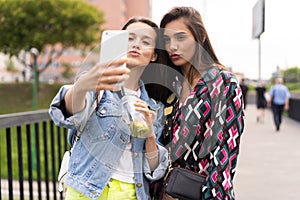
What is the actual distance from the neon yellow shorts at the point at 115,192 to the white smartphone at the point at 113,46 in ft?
1.60

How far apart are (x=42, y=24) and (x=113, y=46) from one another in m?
27.9

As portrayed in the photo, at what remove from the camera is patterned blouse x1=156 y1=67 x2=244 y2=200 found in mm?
1513

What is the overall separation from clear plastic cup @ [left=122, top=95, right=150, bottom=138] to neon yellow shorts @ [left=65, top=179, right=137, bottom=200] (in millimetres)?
190

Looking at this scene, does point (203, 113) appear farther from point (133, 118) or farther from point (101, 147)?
point (101, 147)

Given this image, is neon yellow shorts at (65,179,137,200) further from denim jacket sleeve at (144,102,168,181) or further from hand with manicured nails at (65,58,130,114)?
hand with manicured nails at (65,58,130,114)

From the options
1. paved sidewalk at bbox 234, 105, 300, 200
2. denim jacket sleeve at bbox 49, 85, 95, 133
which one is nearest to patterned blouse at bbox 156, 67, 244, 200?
denim jacket sleeve at bbox 49, 85, 95, 133

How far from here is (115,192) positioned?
1.55 m

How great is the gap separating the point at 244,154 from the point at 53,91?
2276 cm

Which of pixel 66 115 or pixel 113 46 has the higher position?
pixel 113 46

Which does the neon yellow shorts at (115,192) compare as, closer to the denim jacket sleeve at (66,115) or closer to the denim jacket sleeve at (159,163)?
the denim jacket sleeve at (159,163)

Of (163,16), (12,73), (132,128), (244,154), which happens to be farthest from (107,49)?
(12,73)

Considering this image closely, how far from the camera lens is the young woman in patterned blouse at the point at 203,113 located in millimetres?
1516

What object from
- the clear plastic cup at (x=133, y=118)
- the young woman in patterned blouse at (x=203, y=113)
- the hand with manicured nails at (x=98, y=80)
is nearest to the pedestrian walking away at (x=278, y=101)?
the young woman in patterned blouse at (x=203, y=113)

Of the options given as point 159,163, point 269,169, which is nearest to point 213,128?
point 159,163
